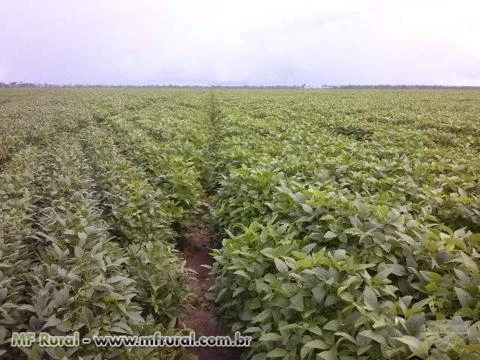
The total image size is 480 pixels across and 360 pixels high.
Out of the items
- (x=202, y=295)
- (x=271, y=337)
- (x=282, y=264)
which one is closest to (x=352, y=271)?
(x=282, y=264)

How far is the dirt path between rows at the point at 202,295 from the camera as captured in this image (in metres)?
3.29

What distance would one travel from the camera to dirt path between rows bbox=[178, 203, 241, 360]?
329cm

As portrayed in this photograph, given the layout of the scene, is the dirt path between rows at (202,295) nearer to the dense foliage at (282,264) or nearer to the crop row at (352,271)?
the dense foliage at (282,264)

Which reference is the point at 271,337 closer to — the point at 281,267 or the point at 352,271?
the point at 281,267

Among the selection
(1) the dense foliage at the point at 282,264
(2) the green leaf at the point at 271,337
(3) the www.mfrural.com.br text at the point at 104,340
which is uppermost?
(1) the dense foliage at the point at 282,264

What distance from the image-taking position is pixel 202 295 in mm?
3961

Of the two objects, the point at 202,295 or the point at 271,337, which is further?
the point at 202,295

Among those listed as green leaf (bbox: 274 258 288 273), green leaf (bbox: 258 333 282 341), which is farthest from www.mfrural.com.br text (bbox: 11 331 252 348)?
green leaf (bbox: 274 258 288 273)

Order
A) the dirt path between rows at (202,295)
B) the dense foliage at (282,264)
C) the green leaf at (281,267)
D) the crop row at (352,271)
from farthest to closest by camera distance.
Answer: the dirt path between rows at (202,295) < the green leaf at (281,267) < the dense foliage at (282,264) < the crop row at (352,271)

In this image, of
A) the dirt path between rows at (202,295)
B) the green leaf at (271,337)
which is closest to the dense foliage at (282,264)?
the green leaf at (271,337)

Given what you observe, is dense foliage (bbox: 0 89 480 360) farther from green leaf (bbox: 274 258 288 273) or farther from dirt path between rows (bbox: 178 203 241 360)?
dirt path between rows (bbox: 178 203 241 360)

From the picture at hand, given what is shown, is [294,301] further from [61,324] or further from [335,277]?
[61,324]

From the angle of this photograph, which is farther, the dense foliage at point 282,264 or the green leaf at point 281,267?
the green leaf at point 281,267

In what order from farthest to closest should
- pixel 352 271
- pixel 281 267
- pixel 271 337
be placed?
pixel 281 267 → pixel 352 271 → pixel 271 337
